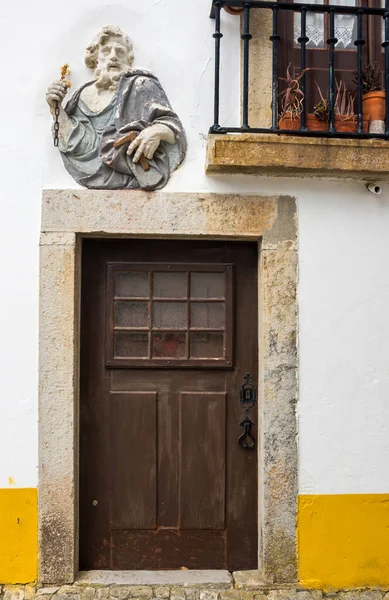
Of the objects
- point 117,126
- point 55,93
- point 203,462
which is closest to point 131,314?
point 203,462

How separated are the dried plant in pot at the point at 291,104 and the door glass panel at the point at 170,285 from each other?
1077 millimetres

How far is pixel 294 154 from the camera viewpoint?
346 centimetres

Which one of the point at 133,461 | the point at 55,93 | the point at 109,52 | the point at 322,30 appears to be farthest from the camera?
the point at 322,30

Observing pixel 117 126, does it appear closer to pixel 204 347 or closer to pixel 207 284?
pixel 207 284

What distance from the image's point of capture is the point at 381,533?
11.7 ft

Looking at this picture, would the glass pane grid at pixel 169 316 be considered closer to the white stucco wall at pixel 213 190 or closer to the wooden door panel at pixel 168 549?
the white stucco wall at pixel 213 190

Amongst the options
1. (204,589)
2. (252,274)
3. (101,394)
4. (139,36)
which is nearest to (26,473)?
(101,394)

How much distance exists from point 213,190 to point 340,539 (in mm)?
2160

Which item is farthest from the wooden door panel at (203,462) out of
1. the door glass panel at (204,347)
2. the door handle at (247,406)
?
the door glass panel at (204,347)

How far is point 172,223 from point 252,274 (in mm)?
603

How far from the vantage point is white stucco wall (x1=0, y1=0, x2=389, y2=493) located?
3.53 m

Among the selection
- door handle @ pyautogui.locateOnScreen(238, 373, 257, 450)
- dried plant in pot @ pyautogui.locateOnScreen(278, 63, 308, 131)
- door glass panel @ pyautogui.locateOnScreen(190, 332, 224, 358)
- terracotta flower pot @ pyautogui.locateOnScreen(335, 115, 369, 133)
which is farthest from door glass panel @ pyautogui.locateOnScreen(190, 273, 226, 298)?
terracotta flower pot @ pyautogui.locateOnScreen(335, 115, 369, 133)

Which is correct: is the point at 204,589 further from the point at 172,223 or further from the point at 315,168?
the point at 315,168

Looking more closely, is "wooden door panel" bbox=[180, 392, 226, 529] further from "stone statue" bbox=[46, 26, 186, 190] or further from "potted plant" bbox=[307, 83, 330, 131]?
"potted plant" bbox=[307, 83, 330, 131]
